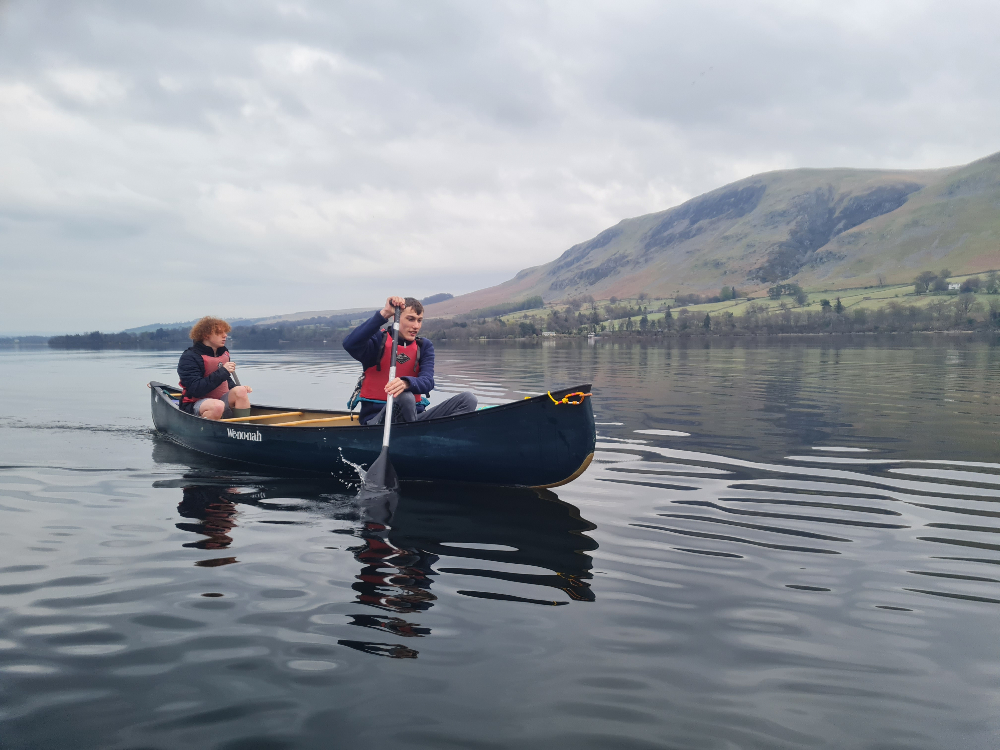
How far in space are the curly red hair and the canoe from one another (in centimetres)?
188

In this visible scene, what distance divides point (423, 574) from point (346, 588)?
27.9 inches

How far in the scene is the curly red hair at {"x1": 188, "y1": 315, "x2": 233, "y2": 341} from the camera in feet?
36.7

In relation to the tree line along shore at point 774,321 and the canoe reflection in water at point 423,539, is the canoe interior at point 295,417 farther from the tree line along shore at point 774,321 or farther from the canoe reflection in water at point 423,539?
the tree line along shore at point 774,321

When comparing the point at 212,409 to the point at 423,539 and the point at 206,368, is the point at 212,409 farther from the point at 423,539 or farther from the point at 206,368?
the point at 423,539

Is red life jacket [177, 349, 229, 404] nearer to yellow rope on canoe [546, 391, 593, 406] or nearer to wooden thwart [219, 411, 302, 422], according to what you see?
wooden thwart [219, 411, 302, 422]

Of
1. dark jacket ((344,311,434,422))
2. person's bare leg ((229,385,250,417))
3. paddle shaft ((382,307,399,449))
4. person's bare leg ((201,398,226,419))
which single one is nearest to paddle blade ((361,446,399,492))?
paddle shaft ((382,307,399,449))

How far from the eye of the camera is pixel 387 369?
32.4 ft

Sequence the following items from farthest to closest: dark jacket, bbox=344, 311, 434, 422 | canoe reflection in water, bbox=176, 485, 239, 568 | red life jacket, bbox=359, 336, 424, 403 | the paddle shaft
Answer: red life jacket, bbox=359, 336, 424, 403 → dark jacket, bbox=344, 311, 434, 422 → the paddle shaft → canoe reflection in water, bbox=176, 485, 239, 568

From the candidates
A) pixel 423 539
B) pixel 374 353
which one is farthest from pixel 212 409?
pixel 423 539

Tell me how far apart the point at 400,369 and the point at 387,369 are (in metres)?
0.21

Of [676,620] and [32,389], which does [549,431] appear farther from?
[32,389]

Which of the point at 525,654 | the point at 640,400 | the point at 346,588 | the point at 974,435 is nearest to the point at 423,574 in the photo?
the point at 346,588

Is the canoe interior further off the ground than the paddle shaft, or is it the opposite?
the paddle shaft

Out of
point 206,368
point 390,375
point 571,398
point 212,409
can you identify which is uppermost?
point 206,368
